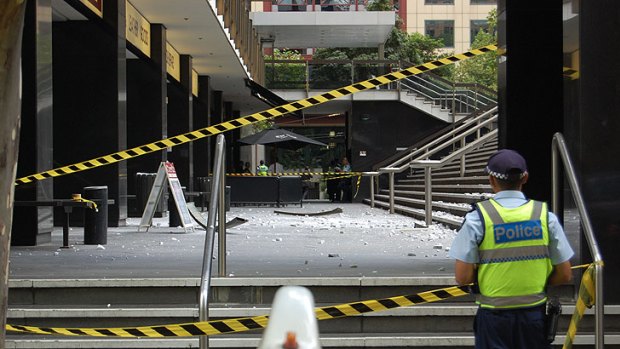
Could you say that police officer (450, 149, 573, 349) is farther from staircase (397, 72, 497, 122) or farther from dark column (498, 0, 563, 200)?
staircase (397, 72, 497, 122)

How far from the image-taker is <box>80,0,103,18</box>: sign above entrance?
17.2 m

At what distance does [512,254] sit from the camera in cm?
491

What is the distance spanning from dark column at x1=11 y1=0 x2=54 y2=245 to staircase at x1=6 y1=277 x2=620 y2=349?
484cm

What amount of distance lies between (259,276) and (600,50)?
3116 mm

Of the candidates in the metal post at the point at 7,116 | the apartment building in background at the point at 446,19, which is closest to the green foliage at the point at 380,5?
the apartment building in background at the point at 446,19

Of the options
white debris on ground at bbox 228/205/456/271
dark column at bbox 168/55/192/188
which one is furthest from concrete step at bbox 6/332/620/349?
dark column at bbox 168/55/192/188

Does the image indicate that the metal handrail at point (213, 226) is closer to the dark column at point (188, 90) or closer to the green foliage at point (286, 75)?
the dark column at point (188, 90)

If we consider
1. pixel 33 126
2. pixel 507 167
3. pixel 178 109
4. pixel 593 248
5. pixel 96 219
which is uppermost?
pixel 178 109

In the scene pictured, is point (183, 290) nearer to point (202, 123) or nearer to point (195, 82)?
point (195, 82)

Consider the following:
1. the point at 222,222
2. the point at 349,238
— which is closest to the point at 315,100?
the point at 222,222

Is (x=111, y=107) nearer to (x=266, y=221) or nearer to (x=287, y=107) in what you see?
(x=266, y=221)

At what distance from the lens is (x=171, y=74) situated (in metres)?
27.1

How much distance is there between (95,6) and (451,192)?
829 cm

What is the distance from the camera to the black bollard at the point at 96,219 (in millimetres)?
12844
